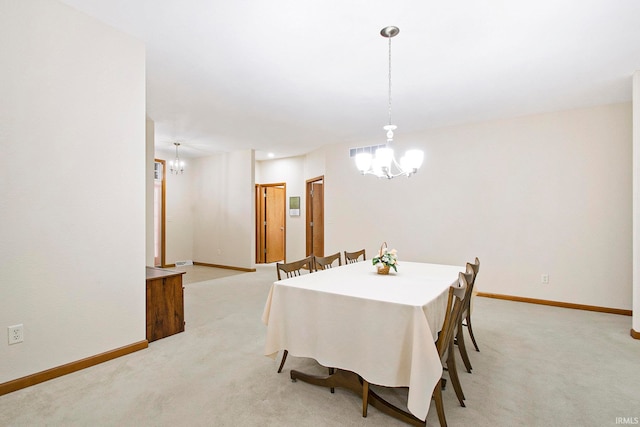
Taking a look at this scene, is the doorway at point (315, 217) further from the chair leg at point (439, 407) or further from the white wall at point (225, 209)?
the chair leg at point (439, 407)

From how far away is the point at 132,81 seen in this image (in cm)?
263

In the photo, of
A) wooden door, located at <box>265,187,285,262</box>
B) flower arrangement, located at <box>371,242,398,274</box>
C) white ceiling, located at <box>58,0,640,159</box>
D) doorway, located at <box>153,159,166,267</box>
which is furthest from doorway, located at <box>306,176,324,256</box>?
flower arrangement, located at <box>371,242,398,274</box>

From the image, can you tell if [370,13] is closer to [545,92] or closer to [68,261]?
[545,92]

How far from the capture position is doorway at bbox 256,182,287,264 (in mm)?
7852

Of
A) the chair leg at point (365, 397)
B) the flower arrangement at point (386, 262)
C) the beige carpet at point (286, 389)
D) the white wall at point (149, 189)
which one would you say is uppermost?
the white wall at point (149, 189)

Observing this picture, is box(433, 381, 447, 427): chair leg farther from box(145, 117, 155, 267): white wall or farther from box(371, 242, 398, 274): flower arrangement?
box(145, 117, 155, 267): white wall

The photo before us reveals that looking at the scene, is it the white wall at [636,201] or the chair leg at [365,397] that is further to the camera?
the white wall at [636,201]

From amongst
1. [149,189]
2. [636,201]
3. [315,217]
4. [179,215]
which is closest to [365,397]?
[636,201]

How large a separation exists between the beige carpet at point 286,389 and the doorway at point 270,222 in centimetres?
466

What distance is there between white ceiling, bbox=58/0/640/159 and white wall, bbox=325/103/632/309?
0.37 m

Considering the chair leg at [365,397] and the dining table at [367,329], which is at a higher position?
the dining table at [367,329]

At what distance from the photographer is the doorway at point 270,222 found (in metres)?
7.85

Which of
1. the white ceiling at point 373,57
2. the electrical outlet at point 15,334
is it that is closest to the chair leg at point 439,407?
the white ceiling at point 373,57

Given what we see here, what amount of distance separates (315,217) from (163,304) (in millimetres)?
4347
